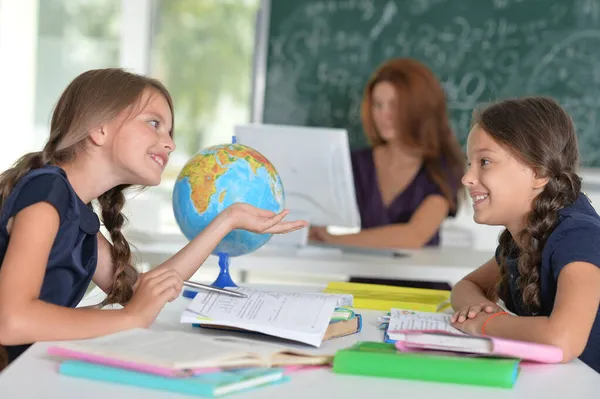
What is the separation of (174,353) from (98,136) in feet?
2.41

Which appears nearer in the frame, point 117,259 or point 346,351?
point 346,351

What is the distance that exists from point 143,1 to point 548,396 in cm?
427

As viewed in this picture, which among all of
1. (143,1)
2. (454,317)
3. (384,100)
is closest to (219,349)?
(454,317)

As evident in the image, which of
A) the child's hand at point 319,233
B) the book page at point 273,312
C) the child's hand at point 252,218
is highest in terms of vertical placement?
the child's hand at point 252,218

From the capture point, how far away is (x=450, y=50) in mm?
4812

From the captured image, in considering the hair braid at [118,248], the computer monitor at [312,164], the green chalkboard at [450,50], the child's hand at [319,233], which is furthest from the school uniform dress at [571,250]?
the green chalkboard at [450,50]

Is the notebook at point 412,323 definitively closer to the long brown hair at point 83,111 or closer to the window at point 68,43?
the long brown hair at point 83,111

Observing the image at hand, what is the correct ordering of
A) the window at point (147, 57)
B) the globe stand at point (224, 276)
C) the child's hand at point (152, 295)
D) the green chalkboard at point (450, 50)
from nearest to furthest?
the child's hand at point (152, 295) → the globe stand at point (224, 276) → the green chalkboard at point (450, 50) → the window at point (147, 57)

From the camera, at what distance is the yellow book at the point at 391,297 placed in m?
2.10

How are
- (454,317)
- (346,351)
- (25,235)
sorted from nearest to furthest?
1. (346,351)
2. (25,235)
3. (454,317)

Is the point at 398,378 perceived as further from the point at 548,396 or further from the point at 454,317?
the point at 454,317

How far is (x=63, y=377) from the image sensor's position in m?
1.32

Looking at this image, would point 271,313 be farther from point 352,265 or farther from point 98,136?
point 352,265

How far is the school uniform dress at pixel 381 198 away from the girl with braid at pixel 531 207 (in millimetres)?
1520
